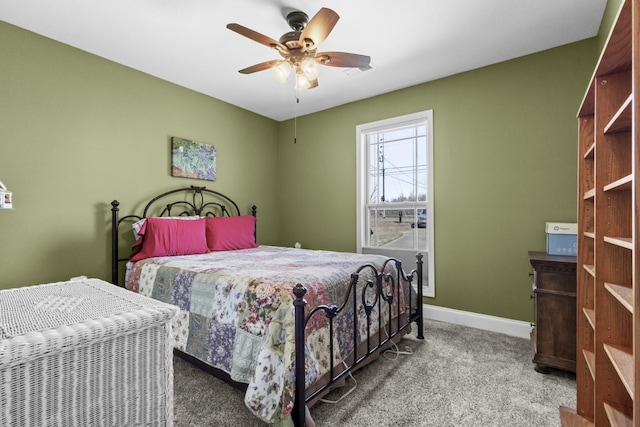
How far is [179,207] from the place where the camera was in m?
3.54

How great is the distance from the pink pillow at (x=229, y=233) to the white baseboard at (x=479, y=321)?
2.16 meters

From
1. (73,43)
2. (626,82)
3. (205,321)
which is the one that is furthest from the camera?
(73,43)

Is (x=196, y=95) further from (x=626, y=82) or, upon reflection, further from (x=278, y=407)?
(x=626, y=82)

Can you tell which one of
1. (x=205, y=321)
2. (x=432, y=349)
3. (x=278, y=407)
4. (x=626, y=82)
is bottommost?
(x=432, y=349)

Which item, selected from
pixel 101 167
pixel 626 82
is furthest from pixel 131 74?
pixel 626 82

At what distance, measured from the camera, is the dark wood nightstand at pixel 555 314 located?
2.12 metres

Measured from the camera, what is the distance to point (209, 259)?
2.70 m

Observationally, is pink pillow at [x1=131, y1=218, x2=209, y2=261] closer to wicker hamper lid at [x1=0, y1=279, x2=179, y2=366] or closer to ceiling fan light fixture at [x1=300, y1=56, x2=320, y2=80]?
wicker hamper lid at [x1=0, y1=279, x2=179, y2=366]

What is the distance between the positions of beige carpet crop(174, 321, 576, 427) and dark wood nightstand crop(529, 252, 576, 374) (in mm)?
132

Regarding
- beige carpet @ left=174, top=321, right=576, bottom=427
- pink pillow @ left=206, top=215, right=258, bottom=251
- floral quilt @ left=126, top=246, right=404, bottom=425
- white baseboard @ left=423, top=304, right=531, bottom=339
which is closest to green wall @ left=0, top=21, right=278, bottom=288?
pink pillow @ left=206, top=215, right=258, bottom=251

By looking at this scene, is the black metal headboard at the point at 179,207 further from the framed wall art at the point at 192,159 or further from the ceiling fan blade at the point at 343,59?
the ceiling fan blade at the point at 343,59

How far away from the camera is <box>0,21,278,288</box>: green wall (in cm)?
243

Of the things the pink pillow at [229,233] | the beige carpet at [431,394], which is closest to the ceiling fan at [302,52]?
the pink pillow at [229,233]

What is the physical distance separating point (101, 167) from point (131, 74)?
999mm
